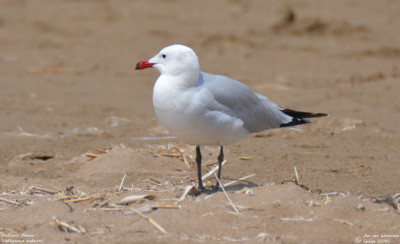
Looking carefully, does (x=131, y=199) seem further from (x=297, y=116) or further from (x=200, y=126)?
(x=297, y=116)

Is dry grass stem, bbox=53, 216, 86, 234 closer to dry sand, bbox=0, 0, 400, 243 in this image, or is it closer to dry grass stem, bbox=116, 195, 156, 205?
dry sand, bbox=0, 0, 400, 243

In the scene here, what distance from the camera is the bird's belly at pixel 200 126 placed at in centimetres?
358

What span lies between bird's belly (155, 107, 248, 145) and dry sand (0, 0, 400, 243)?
0.39 meters

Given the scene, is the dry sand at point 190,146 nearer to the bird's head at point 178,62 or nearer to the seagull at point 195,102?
the seagull at point 195,102

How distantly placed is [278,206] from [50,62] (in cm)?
695


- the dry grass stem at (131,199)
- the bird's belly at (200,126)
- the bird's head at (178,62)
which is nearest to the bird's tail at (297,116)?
the bird's belly at (200,126)

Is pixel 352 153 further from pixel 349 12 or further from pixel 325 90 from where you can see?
pixel 349 12

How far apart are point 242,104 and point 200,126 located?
1.70ft

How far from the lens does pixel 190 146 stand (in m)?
5.37

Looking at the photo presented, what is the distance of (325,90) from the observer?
805 centimetres

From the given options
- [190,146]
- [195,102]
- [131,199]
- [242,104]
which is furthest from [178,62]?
[190,146]

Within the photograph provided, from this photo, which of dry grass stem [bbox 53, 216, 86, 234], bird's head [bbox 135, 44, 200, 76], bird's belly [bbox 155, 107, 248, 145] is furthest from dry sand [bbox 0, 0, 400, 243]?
bird's head [bbox 135, 44, 200, 76]

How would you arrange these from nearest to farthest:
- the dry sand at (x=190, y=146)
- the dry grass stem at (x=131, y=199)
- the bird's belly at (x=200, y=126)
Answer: the dry sand at (x=190, y=146) → the bird's belly at (x=200, y=126) → the dry grass stem at (x=131, y=199)

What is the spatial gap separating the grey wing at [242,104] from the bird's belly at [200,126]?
0.27ft
